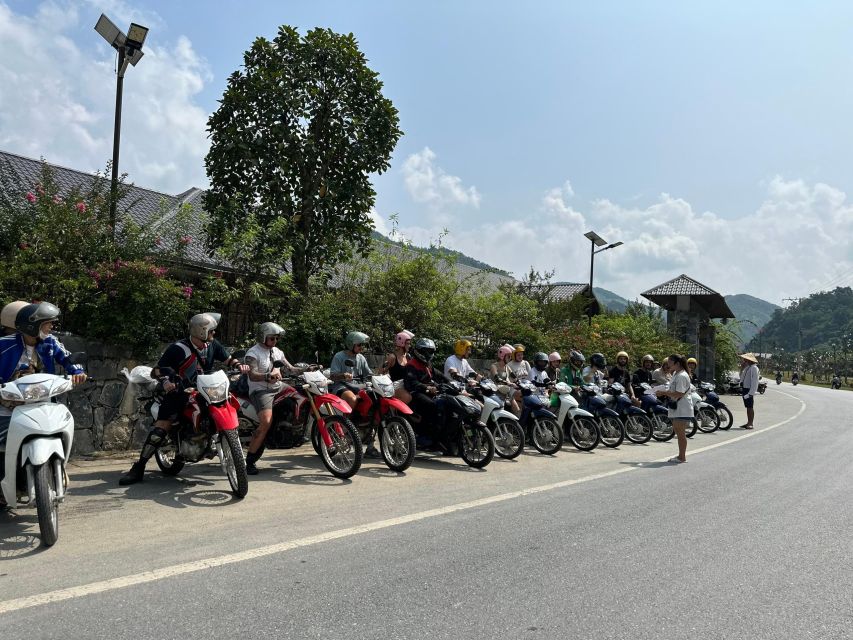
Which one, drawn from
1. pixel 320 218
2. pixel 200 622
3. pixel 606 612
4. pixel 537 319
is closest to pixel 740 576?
pixel 606 612

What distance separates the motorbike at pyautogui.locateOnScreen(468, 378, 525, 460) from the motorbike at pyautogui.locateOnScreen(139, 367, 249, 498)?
3.95 metres

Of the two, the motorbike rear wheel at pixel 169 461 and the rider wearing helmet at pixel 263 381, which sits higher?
the rider wearing helmet at pixel 263 381

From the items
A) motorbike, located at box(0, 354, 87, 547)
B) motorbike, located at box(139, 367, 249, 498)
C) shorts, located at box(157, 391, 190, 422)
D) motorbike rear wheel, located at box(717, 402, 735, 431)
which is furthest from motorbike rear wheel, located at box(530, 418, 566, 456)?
motorbike rear wheel, located at box(717, 402, 735, 431)

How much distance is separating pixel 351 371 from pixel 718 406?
1168 centimetres

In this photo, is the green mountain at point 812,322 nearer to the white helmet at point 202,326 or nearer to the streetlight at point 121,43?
the streetlight at point 121,43

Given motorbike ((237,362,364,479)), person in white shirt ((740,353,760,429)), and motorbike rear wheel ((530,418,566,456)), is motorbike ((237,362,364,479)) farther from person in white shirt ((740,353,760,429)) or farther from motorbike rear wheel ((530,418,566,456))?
person in white shirt ((740,353,760,429))

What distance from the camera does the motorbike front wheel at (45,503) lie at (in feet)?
14.3

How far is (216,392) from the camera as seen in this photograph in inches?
237

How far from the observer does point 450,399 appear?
27.9ft

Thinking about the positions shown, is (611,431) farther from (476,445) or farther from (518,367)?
(476,445)

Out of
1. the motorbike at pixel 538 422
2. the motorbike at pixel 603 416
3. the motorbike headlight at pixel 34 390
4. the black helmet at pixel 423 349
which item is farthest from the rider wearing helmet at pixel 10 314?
the motorbike at pixel 603 416

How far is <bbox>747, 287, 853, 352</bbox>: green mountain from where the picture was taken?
554 ft

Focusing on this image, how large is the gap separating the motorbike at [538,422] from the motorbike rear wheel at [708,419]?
23.0ft

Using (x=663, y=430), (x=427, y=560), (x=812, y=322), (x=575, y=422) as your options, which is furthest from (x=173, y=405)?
(x=812, y=322)
